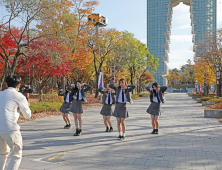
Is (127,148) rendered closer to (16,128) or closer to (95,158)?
(95,158)

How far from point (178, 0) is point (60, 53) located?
434 feet

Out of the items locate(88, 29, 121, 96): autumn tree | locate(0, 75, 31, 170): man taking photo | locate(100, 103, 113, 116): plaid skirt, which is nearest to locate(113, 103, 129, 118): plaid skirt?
locate(100, 103, 113, 116): plaid skirt

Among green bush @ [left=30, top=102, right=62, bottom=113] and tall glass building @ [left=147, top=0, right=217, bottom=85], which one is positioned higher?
tall glass building @ [left=147, top=0, right=217, bottom=85]

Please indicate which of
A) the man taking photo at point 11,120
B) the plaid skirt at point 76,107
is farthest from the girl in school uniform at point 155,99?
the man taking photo at point 11,120

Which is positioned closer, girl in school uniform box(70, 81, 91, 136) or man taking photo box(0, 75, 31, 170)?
man taking photo box(0, 75, 31, 170)

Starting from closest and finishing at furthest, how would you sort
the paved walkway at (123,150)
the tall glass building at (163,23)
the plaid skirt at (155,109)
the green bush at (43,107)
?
the paved walkway at (123,150)
the plaid skirt at (155,109)
the green bush at (43,107)
the tall glass building at (163,23)

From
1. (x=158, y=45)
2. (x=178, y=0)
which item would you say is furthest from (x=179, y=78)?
(x=178, y=0)

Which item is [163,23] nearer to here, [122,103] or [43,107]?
[43,107]

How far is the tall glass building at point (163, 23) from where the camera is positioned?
10869 cm

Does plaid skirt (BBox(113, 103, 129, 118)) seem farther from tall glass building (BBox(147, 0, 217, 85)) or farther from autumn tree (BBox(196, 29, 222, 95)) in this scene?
tall glass building (BBox(147, 0, 217, 85))

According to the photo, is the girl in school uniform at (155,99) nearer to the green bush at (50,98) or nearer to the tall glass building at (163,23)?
the green bush at (50,98)

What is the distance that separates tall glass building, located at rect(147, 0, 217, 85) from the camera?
109 metres

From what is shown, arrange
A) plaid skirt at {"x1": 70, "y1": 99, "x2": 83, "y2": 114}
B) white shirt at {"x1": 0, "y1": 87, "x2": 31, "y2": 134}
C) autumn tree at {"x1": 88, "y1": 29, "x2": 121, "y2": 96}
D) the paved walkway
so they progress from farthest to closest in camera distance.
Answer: autumn tree at {"x1": 88, "y1": 29, "x2": 121, "y2": 96} < plaid skirt at {"x1": 70, "y1": 99, "x2": 83, "y2": 114} < the paved walkway < white shirt at {"x1": 0, "y1": 87, "x2": 31, "y2": 134}

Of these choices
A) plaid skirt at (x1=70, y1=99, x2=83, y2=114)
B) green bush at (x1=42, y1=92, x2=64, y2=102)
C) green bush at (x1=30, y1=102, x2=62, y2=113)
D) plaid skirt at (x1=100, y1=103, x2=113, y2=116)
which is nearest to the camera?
plaid skirt at (x1=70, y1=99, x2=83, y2=114)
